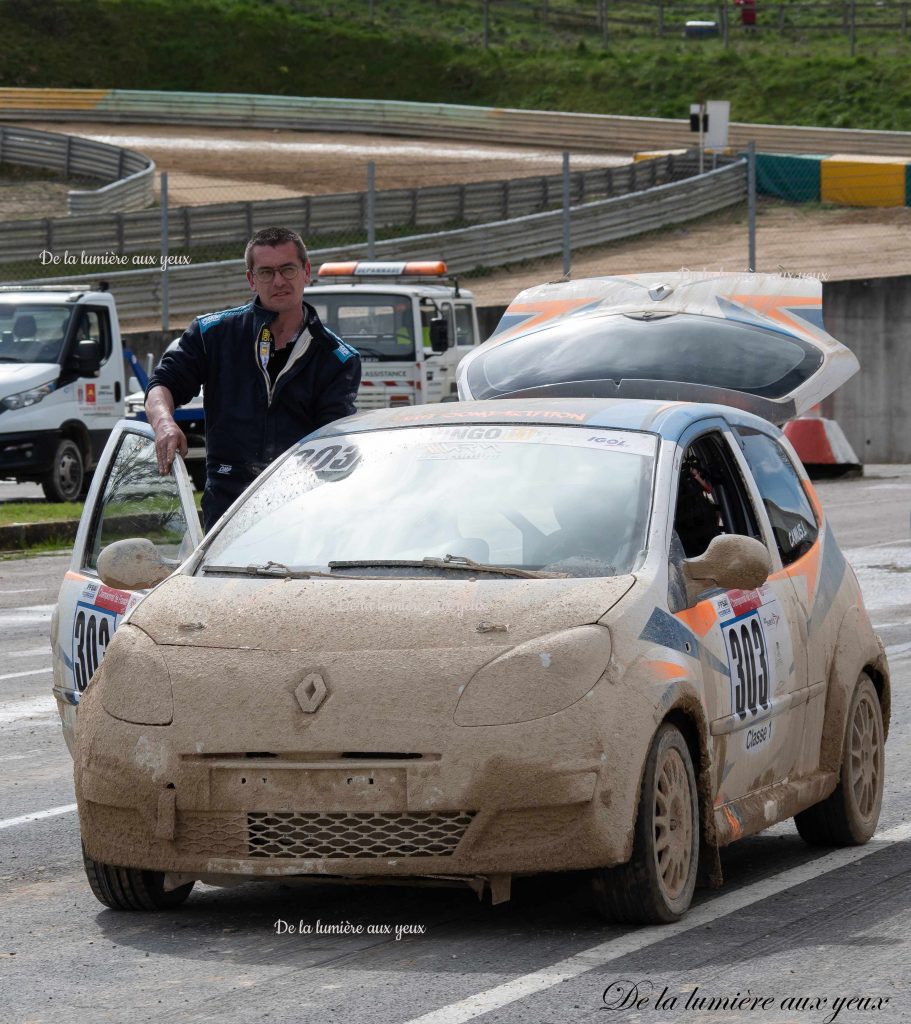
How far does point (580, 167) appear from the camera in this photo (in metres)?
54.8

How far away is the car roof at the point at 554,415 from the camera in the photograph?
254 inches

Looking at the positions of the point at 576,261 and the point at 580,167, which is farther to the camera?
the point at 580,167

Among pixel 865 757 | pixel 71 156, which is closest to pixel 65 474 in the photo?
pixel 865 757

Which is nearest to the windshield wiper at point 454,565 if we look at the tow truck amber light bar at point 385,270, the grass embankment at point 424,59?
the tow truck amber light bar at point 385,270

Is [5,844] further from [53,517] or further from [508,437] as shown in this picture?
[53,517]

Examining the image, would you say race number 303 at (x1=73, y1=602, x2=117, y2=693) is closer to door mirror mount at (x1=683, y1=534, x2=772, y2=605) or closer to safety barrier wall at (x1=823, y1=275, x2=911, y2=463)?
door mirror mount at (x1=683, y1=534, x2=772, y2=605)

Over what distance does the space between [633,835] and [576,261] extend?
1498 inches

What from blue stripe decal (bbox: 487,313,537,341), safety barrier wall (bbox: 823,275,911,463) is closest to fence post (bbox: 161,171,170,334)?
safety barrier wall (bbox: 823,275,911,463)

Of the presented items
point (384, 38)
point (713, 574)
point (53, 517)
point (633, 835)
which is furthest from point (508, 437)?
point (384, 38)

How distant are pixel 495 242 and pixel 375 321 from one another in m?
14.8

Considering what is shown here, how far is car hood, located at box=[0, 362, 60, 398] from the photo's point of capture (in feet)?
69.8

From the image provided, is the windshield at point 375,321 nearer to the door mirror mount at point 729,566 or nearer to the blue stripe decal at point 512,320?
the blue stripe decal at point 512,320

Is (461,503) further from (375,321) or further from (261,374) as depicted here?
(375,321)

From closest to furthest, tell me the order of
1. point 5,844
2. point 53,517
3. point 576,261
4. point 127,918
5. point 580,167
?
1. point 127,918
2. point 5,844
3. point 53,517
4. point 576,261
5. point 580,167
